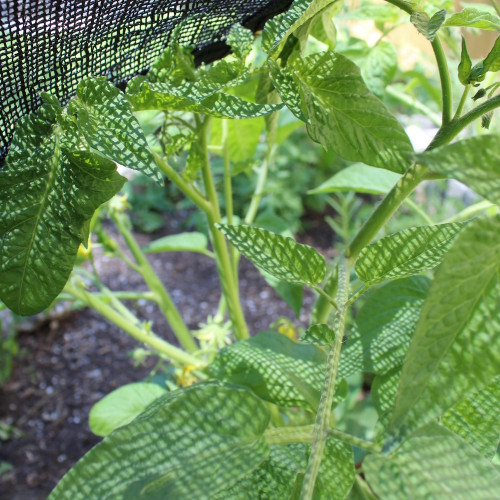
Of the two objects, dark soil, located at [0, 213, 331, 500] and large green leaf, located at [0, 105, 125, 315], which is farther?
dark soil, located at [0, 213, 331, 500]

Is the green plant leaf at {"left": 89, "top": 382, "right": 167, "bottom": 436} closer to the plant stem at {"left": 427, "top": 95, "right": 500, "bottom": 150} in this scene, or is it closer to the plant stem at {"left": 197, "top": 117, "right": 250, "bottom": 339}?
the plant stem at {"left": 197, "top": 117, "right": 250, "bottom": 339}

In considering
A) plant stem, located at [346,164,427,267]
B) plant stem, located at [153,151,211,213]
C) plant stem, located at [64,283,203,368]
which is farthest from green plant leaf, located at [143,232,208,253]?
plant stem, located at [346,164,427,267]

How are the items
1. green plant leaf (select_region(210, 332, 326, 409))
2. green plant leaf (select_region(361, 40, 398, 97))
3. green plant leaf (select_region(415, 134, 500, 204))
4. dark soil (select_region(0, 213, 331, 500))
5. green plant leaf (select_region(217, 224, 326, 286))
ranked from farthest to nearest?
dark soil (select_region(0, 213, 331, 500)) → green plant leaf (select_region(361, 40, 398, 97)) → green plant leaf (select_region(210, 332, 326, 409)) → green plant leaf (select_region(217, 224, 326, 286)) → green plant leaf (select_region(415, 134, 500, 204))

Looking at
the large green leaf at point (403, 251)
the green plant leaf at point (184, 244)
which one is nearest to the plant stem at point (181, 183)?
the large green leaf at point (403, 251)

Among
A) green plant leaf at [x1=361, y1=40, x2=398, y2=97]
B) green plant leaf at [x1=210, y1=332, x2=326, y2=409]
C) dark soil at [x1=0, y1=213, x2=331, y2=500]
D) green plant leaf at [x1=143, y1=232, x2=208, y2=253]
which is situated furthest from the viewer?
dark soil at [x1=0, y1=213, x2=331, y2=500]

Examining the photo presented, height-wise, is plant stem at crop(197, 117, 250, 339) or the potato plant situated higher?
the potato plant

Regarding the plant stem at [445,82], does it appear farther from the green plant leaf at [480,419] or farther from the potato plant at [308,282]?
the green plant leaf at [480,419]

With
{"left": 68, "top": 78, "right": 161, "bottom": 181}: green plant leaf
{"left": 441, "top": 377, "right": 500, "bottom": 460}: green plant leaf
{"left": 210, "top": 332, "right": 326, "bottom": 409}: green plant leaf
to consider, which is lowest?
{"left": 210, "top": 332, "right": 326, "bottom": 409}: green plant leaf
